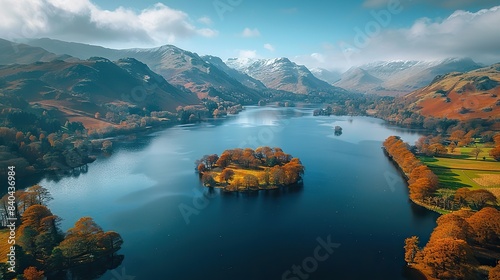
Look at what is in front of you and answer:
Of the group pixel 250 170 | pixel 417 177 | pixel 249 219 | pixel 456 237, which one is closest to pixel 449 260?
pixel 456 237

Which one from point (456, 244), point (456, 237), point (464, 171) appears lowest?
point (456, 237)

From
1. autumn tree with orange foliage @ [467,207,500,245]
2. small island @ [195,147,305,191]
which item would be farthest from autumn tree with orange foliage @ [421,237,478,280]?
small island @ [195,147,305,191]

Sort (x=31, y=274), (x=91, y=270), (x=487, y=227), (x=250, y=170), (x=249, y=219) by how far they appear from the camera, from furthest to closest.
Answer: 1. (x=250, y=170)
2. (x=249, y=219)
3. (x=487, y=227)
4. (x=91, y=270)
5. (x=31, y=274)

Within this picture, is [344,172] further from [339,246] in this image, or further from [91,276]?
[91,276]

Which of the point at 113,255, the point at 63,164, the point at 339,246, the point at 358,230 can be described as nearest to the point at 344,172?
the point at 358,230

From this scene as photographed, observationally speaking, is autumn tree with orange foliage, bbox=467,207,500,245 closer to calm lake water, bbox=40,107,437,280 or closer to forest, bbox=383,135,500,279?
forest, bbox=383,135,500,279

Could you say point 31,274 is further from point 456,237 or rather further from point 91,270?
point 456,237

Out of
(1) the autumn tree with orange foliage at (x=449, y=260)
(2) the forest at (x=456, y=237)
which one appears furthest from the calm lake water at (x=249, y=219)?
(1) the autumn tree with orange foliage at (x=449, y=260)
